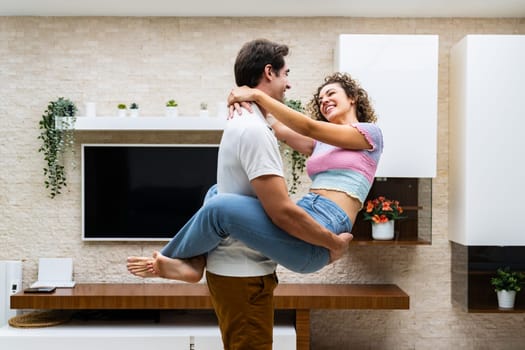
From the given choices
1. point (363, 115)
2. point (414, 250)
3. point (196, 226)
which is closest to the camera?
point (196, 226)

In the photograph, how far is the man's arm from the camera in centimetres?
185

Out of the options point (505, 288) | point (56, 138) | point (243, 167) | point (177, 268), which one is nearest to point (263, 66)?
point (243, 167)

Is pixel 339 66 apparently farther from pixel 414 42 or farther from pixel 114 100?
pixel 114 100

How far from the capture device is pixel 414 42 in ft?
13.8

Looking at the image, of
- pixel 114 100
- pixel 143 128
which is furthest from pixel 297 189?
pixel 114 100

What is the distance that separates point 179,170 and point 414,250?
1816mm

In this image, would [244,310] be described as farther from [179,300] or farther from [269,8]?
[269,8]

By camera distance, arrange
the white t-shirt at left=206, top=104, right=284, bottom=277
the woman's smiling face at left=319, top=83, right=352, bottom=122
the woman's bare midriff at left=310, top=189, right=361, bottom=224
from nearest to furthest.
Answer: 1. the white t-shirt at left=206, top=104, right=284, bottom=277
2. the woman's bare midriff at left=310, top=189, right=361, bottom=224
3. the woman's smiling face at left=319, top=83, right=352, bottom=122

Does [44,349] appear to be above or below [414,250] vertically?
below

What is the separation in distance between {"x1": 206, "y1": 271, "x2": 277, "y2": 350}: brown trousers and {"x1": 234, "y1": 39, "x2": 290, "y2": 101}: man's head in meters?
0.62

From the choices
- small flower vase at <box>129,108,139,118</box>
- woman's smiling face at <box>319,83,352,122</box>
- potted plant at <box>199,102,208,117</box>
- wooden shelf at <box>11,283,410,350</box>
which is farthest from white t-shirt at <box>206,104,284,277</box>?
small flower vase at <box>129,108,139,118</box>

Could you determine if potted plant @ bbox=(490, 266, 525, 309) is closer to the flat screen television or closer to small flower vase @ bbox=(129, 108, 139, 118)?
the flat screen television

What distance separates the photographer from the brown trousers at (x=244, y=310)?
6.47ft

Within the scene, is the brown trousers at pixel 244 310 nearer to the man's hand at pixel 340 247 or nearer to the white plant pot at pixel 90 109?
the man's hand at pixel 340 247
